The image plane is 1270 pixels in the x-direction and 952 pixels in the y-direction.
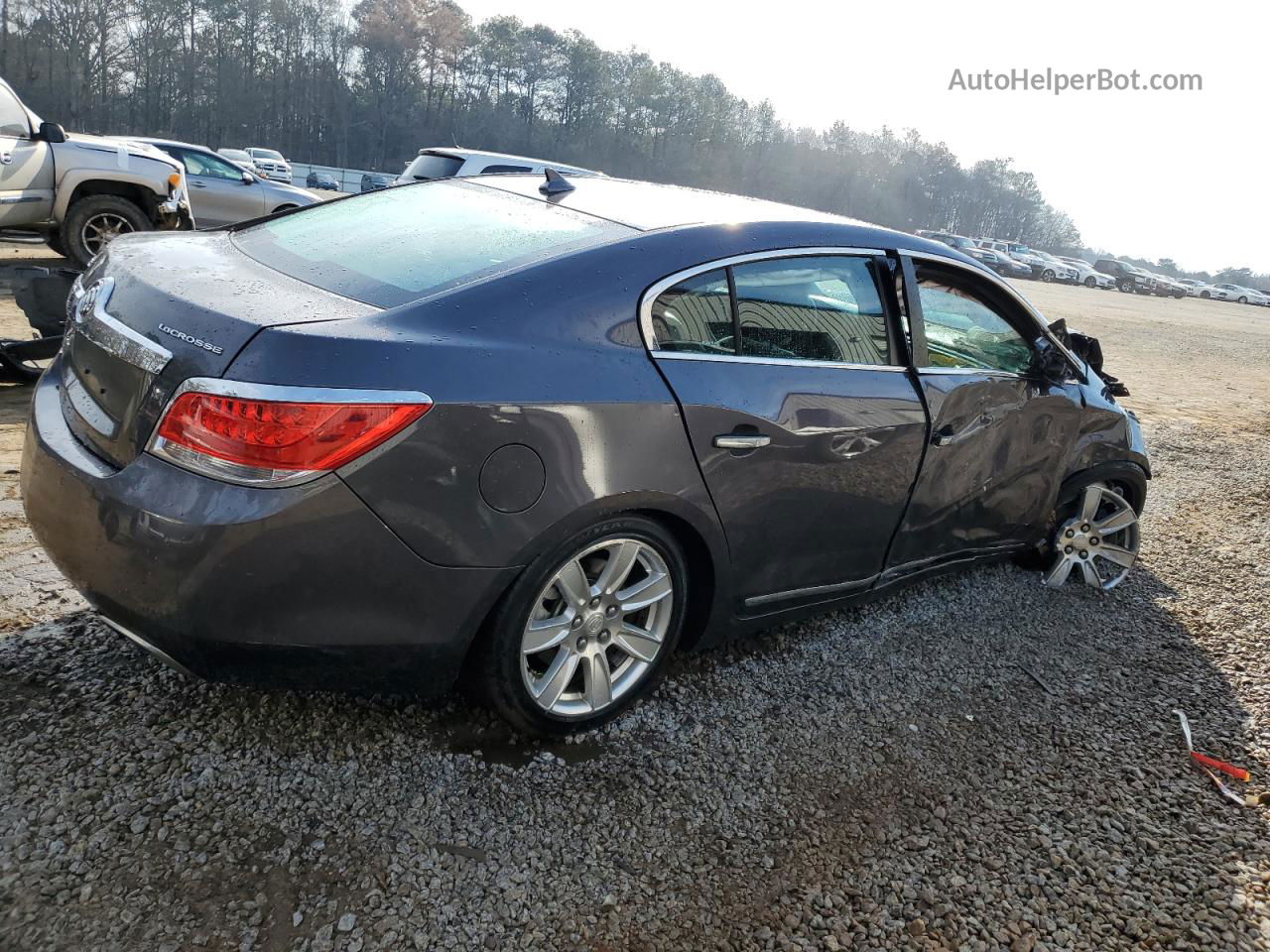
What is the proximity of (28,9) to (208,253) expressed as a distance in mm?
89059

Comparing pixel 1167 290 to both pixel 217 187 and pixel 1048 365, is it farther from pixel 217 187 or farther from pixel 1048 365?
pixel 1048 365

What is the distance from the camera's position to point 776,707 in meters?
3.22

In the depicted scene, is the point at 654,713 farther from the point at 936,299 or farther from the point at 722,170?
the point at 722,170

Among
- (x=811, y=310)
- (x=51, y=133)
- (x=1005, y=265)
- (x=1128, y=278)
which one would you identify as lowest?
(x=1005, y=265)

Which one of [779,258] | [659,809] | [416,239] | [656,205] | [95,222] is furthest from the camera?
[95,222]

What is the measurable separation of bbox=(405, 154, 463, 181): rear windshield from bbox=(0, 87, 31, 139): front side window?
4679 millimetres

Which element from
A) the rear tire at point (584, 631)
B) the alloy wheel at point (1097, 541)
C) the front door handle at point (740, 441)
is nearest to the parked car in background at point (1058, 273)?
the alloy wheel at point (1097, 541)

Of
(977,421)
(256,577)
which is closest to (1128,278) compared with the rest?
(977,421)

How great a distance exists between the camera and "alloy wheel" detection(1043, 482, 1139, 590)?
4.55 meters

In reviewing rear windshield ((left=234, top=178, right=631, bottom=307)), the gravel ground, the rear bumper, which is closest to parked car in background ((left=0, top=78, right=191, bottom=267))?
the gravel ground

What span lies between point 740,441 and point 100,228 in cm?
927

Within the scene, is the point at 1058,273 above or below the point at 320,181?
above

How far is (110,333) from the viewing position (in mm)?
2471

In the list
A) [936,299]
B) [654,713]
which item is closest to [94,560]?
[654,713]
